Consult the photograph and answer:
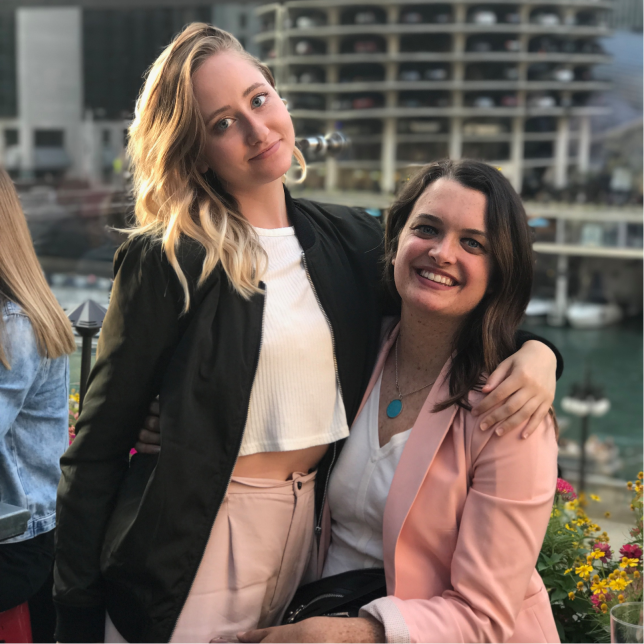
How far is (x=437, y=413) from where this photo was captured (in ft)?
4.47

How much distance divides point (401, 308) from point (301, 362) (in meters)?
0.24

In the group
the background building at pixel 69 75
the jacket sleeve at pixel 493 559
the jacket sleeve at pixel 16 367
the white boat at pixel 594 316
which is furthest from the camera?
the background building at pixel 69 75

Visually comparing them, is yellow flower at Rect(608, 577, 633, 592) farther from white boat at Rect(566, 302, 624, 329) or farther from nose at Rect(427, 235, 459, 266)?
white boat at Rect(566, 302, 624, 329)

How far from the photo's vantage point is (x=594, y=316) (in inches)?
1799

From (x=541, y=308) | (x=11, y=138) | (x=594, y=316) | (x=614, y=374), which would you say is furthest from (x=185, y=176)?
(x=11, y=138)

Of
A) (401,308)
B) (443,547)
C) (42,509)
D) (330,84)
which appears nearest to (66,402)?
(42,509)

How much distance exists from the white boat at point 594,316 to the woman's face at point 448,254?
46009 millimetres

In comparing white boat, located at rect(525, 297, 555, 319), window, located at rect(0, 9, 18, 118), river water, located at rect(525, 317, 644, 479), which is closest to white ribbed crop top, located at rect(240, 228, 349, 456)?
river water, located at rect(525, 317, 644, 479)

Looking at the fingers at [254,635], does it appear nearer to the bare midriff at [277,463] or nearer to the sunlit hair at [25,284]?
the bare midriff at [277,463]

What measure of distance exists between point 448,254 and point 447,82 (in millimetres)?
51874

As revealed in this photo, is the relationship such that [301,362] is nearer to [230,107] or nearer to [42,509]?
[230,107]

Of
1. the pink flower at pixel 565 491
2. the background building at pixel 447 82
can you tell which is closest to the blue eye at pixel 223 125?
the pink flower at pixel 565 491

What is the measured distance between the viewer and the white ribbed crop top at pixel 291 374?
1.40 m

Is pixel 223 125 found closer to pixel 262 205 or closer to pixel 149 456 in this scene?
pixel 262 205
